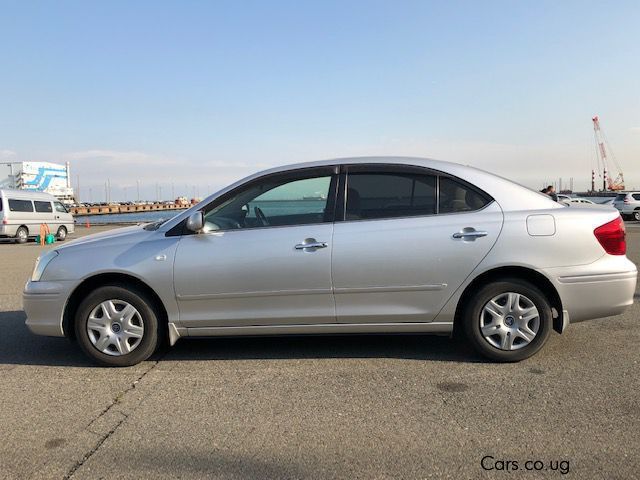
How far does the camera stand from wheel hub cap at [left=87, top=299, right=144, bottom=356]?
4.27 metres

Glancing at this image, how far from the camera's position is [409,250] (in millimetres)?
4105

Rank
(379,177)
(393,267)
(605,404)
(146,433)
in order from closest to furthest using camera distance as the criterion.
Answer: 1. (146,433)
2. (605,404)
3. (393,267)
4. (379,177)

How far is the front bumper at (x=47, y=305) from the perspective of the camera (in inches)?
169

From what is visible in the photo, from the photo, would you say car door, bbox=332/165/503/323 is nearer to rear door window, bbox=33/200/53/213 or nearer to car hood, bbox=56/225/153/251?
car hood, bbox=56/225/153/251

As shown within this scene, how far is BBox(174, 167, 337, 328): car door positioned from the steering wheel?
1cm

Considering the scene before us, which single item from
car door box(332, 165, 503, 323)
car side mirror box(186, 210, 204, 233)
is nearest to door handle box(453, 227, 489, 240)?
car door box(332, 165, 503, 323)

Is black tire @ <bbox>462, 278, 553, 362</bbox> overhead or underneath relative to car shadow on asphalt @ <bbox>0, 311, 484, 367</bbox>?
overhead

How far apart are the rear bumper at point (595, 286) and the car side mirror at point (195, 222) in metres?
2.82

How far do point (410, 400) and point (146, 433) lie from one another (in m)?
1.73

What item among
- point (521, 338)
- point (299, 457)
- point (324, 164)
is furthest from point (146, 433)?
point (521, 338)

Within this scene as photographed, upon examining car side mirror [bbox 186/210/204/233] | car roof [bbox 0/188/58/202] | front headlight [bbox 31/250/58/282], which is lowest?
front headlight [bbox 31/250/58/282]

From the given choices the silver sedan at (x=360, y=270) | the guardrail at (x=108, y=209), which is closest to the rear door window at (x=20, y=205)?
the silver sedan at (x=360, y=270)

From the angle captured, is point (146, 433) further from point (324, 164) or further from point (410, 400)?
point (324, 164)

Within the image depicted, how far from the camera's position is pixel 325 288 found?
4.13 metres
